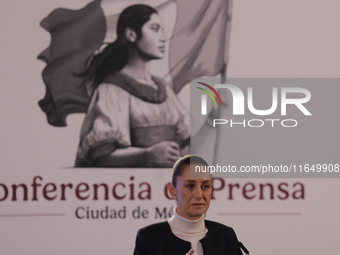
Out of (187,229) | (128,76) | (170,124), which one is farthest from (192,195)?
(128,76)

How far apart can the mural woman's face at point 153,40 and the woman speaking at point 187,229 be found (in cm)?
210

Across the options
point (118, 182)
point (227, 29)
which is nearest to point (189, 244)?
point (118, 182)

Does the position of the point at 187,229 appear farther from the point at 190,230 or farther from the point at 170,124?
the point at 170,124

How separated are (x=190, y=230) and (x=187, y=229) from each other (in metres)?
0.01

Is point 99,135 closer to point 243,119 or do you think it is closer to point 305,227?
point 243,119

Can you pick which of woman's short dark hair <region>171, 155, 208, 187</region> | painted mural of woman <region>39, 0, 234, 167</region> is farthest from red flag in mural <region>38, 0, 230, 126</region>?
woman's short dark hair <region>171, 155, 208, 187</region>

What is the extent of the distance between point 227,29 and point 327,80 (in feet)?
2.46

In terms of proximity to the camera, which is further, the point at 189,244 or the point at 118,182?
the point at 118,182

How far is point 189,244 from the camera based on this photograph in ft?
8.45

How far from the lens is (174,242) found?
259cm

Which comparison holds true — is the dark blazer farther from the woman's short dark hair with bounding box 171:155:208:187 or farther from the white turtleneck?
the woman's short dark hair with bounding box 171:155:208:187

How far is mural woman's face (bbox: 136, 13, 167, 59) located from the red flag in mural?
74mm

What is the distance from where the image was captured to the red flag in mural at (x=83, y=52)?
4602mm

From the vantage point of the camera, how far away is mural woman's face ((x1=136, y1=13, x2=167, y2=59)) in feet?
15.2
